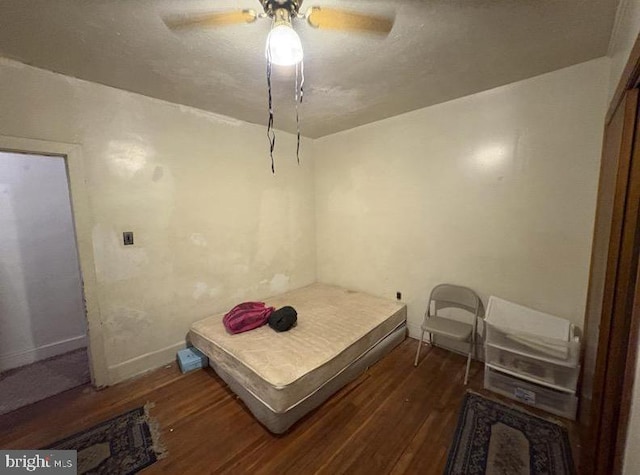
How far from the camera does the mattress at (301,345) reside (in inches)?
63.5

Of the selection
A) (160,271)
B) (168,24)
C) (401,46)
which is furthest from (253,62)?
(160,271)

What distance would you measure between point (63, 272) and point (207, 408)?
2168 mm

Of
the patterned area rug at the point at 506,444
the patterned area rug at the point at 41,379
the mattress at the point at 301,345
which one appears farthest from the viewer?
the patterned area rug at the point at 41,379

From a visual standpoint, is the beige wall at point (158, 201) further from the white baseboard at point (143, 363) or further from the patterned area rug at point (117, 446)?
the patterned area rug at point (117, 446)

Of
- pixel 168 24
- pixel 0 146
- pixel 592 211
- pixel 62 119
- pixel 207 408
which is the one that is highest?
pixel 168 24

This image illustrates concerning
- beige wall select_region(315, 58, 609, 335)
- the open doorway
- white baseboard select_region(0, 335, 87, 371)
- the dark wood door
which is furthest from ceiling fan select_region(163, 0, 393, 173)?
white baseboard select_region(0, 335, 87, 371)

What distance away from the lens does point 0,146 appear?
1.59 meters

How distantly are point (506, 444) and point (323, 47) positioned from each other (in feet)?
8.52

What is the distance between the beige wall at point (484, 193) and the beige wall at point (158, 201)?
116 centimetres

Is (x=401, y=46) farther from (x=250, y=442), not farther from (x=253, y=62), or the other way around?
(x=250, y=442)

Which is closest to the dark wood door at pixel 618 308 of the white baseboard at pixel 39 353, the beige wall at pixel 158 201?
the beige wall at pixel 158 201

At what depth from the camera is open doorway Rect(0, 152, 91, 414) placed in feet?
7.45

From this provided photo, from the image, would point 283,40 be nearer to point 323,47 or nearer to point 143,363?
point 323,47

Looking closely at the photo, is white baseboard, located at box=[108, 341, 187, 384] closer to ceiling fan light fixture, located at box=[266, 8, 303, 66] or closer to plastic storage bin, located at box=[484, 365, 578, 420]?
ceiling fan light fixture, located at box=[266, 8, 303, 66]
